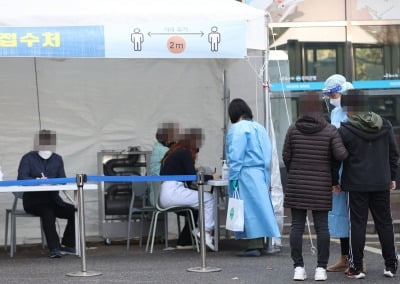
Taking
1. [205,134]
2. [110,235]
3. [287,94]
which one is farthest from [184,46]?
[287,94]

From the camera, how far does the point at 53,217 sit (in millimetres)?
9086

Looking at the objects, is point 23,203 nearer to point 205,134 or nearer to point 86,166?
point 86,166

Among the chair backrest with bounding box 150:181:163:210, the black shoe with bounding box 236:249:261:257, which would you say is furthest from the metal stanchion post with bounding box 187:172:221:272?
the chair backrest with bounding box 150:181:163:210

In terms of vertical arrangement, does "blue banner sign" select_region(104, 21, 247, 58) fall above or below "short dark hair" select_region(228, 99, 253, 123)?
above

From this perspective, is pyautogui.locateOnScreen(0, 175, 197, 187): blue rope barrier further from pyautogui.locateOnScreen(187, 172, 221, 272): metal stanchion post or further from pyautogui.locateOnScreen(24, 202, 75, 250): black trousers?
pyautogui.locateOnScreen(24, 202, 75, 250): black trousers

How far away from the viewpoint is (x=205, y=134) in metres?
10.1

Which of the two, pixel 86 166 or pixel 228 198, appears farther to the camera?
pixel 86 166

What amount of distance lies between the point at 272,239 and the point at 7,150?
3.23 metres

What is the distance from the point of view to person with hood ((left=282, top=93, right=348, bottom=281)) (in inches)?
280

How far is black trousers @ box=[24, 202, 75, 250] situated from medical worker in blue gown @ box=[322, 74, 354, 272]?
2.96 metres

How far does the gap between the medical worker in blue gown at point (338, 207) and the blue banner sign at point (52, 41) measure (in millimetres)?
2174

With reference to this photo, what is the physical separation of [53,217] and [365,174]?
3.59m

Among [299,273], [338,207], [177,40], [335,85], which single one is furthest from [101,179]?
[335,85]

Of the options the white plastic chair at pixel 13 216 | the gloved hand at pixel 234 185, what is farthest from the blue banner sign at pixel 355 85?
the white plastic chair at pixel 13 216
